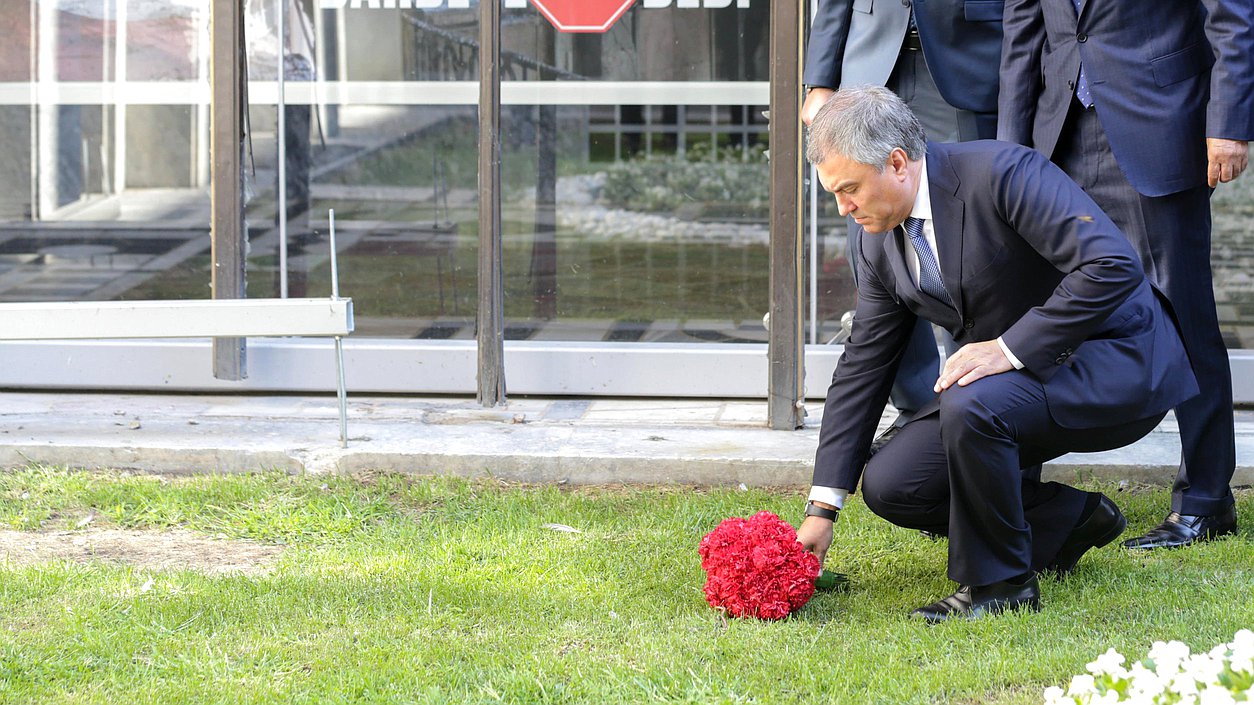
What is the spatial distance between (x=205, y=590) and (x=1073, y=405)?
6.68ft

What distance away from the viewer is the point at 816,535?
322cm

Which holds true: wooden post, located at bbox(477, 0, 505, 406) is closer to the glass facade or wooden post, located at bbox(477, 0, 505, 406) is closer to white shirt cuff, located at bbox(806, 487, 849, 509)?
the glass facade

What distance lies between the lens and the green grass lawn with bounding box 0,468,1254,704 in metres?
2.74

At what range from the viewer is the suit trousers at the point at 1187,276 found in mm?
3594

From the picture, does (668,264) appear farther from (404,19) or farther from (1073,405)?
(1073,405)

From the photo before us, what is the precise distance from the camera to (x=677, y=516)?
396cm

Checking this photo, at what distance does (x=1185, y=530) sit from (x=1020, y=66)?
130 cm

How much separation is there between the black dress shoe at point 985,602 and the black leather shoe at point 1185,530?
2.14 feet

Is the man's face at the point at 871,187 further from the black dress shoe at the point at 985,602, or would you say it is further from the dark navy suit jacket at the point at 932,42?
the dark navy suit jacket at the point at 932,42

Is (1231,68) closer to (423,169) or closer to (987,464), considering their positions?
(987,464)

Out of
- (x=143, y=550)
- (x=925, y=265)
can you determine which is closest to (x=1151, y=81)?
(x=925, y=265)

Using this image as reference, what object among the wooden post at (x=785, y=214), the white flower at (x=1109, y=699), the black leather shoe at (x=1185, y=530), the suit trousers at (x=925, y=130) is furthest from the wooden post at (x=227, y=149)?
the white flower at (x=1109, y=699)

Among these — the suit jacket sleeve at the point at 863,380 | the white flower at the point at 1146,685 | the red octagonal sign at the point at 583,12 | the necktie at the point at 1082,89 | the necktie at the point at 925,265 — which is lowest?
the white flower at the point at 1146,685

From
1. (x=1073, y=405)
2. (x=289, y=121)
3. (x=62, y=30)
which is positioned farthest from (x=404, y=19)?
(x=1073, y=405)
